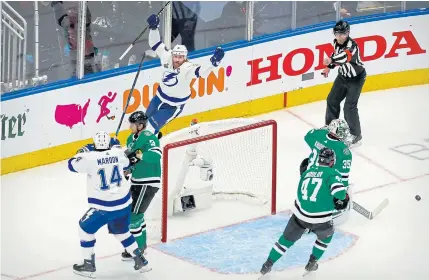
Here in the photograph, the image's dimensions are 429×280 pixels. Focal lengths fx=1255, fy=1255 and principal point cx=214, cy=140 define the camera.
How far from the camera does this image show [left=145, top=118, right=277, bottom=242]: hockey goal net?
9.66 m

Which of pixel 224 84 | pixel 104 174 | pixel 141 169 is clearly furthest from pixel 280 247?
pixel 224 84

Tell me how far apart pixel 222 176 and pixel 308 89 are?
2823mm

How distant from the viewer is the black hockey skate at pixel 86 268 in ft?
28.3

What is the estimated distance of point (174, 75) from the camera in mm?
10094

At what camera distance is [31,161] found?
35.1 ft

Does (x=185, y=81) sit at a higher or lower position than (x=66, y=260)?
higher

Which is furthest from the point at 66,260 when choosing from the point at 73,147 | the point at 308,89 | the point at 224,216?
the point at 308,89

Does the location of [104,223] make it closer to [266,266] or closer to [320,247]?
[266,266]

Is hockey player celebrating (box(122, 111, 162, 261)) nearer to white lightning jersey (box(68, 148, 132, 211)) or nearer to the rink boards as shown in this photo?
white lightning jersey (box(68, 148, 132, 211))

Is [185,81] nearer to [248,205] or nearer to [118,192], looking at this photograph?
[248,205]

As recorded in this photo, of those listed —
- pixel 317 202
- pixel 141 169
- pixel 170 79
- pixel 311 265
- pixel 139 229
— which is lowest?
pixel 311 265

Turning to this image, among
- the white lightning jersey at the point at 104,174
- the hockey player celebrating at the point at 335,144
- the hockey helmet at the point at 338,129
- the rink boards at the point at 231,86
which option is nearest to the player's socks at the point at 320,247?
the hockey player celebrating at the point at 335,144

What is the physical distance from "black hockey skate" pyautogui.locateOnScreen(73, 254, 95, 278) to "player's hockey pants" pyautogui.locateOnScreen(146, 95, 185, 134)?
1914mm

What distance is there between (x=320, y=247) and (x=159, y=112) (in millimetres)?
2220
